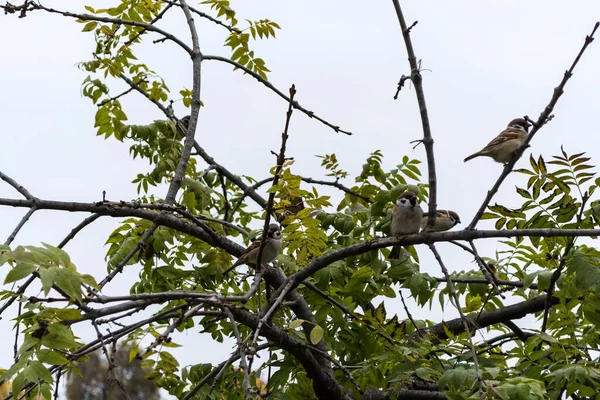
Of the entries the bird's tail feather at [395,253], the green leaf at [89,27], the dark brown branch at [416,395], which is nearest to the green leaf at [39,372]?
the dark brown branch at [416,395]

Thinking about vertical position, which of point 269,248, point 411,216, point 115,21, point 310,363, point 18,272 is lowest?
point 18,272

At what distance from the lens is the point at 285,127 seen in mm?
3410

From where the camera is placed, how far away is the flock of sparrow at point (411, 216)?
5.99 metres

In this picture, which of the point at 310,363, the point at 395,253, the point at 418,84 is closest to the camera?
the point at 418,84

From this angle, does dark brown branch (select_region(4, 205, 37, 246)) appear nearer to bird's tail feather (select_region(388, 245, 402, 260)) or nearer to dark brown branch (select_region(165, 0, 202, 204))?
dark brown branch (select_region(165, 0, 202, 204))

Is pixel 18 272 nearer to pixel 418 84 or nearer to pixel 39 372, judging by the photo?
pixel 39 372

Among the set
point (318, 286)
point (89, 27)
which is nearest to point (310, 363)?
point (318, 286)

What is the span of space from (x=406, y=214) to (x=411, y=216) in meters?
0.07

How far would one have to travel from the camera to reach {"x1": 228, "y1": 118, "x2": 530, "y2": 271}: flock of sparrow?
5992 millimetres

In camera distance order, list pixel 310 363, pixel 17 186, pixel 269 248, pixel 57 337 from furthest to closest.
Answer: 1. pixel 269 248
2. pixel 310 363
3. pixel 17 186
4. pixel 57 337

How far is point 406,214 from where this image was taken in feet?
20.9

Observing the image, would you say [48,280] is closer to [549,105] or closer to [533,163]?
[549,105]

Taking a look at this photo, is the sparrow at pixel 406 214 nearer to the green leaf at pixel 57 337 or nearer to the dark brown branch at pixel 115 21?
the dark brown branch at pixel 115 21

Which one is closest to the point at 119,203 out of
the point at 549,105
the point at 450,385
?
the point at 450,385
